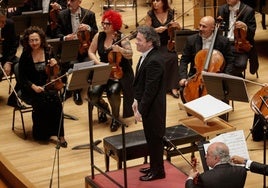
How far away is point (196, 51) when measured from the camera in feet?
25.1

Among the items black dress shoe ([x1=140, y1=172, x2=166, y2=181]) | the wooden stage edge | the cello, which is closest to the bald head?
the cello

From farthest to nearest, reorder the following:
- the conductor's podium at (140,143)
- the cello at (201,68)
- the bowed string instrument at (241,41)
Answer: the bowed string instrument at (241,41), the cello at (201,68), the conductor's podium at (140,143)

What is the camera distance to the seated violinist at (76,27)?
27.8 feet

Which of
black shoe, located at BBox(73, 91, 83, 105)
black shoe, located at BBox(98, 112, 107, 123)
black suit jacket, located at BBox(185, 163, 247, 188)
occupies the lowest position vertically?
black shoe, located at BBox(98, 112, 107, 123)

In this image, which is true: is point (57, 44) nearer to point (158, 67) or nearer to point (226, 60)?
point (226, 60)

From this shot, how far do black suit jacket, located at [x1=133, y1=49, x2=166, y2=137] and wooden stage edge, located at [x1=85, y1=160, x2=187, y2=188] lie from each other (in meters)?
0.45

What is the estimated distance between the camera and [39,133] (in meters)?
7.47

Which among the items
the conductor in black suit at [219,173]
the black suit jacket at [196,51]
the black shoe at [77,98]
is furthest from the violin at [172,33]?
the conductor in black suit at [219,173]

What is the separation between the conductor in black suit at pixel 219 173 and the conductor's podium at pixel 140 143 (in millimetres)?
1335

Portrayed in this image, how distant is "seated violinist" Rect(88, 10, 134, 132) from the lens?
7.56 m

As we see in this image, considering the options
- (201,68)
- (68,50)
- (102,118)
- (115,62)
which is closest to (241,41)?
(201,68)

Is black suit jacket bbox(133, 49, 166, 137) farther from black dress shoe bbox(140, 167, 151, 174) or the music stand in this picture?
the music stand

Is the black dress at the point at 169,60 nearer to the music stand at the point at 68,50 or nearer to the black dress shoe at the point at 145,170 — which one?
the music stand at the point at 68,50

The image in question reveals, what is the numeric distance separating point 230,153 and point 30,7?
18.1ft
